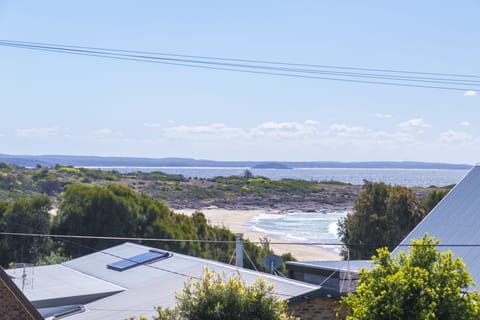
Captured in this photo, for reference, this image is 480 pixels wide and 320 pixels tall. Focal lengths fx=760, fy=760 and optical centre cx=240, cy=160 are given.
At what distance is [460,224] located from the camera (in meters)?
23.8

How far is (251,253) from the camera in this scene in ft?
160

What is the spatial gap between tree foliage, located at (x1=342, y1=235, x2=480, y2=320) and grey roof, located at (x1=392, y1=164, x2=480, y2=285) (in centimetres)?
619

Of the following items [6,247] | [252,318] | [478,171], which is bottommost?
[6,247]

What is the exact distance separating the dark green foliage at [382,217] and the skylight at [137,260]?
25016 mm

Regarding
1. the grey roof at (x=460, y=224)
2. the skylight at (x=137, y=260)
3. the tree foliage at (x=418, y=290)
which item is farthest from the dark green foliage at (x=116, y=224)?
the tree foliage at (x=418, y=290)

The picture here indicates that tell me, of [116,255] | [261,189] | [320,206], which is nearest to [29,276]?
[116,255]

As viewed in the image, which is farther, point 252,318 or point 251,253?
point 251,253

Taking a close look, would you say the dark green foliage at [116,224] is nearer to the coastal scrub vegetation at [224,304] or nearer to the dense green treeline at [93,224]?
the dense green treeline at [93,224]

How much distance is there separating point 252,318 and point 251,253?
116 feet

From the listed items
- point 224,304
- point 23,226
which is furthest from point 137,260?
point 23,226

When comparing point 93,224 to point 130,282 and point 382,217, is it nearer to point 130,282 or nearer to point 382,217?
point 382,217

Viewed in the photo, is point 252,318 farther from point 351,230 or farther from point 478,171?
point 351,230

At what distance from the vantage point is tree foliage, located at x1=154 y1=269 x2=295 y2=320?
13.3 m

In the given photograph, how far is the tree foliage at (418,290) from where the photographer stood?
13.7 metres
